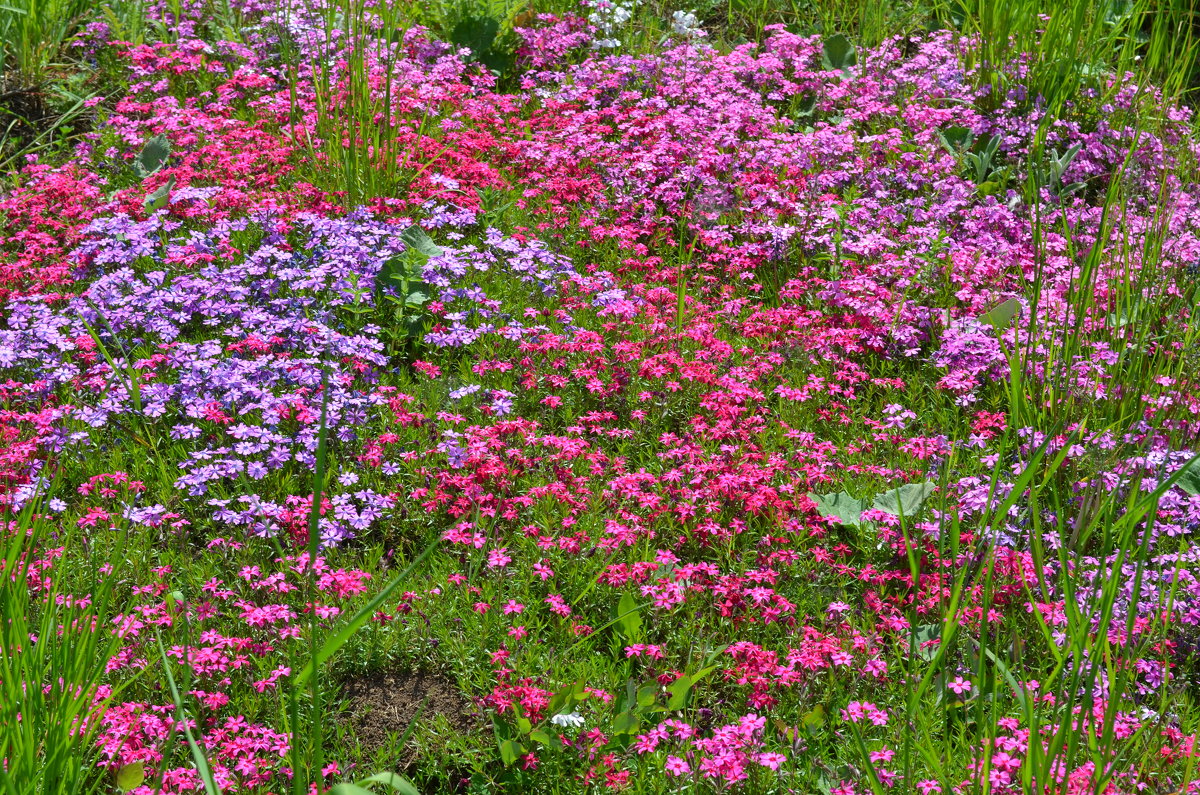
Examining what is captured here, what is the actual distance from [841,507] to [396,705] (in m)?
1.79

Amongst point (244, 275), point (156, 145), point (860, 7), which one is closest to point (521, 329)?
point (244, 275)

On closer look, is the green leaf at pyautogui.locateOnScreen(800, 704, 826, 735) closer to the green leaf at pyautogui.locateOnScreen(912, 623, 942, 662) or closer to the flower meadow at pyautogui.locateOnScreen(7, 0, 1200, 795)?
the flower meadow at pyautogui.locateOnScreen(7, 0, 1200, 795)

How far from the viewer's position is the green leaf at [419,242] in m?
5.31

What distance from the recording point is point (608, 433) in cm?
440

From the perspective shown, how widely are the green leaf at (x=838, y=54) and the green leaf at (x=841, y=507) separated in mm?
4485

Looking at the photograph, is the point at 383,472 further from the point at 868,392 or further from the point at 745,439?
the point at 868,392

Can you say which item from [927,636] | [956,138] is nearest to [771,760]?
[927,636]

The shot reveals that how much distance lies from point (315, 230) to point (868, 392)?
2847 millimetres

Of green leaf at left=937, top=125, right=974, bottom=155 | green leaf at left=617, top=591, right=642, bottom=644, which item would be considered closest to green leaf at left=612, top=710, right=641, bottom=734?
green leaf at left=617, top=591, right=642, bottom=644

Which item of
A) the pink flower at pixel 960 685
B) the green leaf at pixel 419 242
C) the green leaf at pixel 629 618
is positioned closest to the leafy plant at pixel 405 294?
the green leaf at pixel 419 242

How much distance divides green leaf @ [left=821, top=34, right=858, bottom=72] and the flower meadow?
1.7 inches

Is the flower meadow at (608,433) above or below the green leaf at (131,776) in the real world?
above

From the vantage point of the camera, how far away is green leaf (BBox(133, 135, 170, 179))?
617cm

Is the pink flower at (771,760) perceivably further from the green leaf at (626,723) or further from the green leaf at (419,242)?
the green leaf at (419,242)
